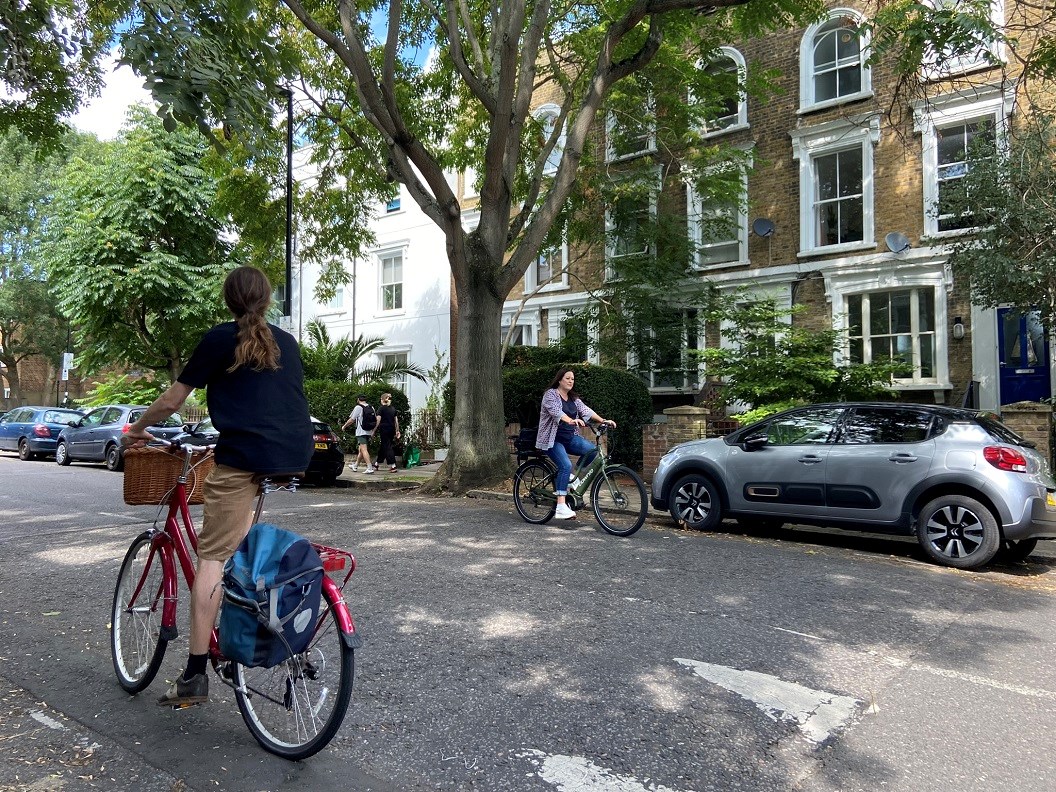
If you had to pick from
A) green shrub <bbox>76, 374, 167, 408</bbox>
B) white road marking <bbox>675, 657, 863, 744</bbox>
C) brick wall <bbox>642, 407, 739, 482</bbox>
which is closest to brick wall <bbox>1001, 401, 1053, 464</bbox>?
brick wall <bbox>642, 407, 739, 482</bbox>

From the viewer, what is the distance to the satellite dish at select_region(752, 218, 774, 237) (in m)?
17.6

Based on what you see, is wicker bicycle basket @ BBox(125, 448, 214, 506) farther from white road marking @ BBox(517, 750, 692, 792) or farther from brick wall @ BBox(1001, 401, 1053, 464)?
brick wall @ BBox(1001, 401, 1053, 464)

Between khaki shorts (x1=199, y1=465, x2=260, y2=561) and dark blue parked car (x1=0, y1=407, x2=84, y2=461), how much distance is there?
22.2 m

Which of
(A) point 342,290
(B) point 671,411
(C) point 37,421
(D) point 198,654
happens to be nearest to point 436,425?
(A) point 342,290

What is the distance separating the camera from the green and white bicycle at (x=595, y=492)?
8.61m

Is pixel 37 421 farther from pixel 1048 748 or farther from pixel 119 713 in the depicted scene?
pixel 1048 748

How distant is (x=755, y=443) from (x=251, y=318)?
264 inches

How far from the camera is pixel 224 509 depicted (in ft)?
10.9

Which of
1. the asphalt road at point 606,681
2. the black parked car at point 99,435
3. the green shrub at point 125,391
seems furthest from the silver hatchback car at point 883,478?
the green shrub at point 125,391

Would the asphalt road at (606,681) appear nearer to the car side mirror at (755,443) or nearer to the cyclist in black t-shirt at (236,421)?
the cyclist in black t-shirt at (236,421)

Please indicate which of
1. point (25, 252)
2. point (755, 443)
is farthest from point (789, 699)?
point (25, 252)

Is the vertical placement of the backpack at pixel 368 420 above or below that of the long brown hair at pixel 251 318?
below

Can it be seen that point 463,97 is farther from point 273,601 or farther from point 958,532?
point 273,601

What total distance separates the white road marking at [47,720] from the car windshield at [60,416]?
22.9 m
